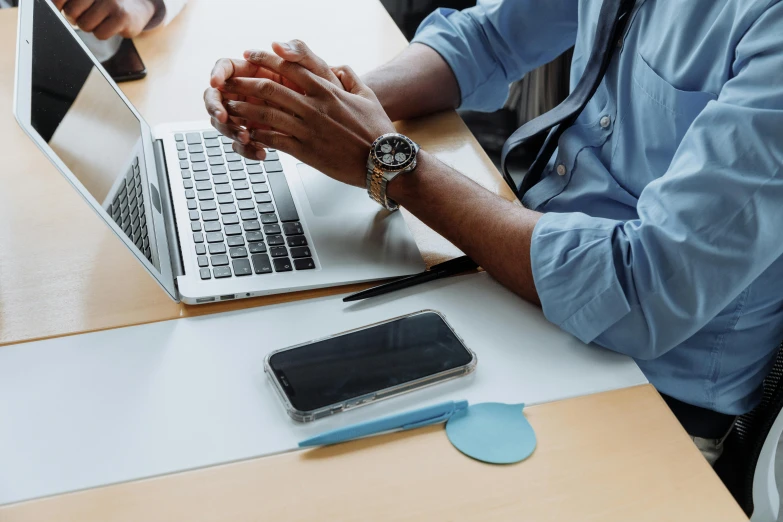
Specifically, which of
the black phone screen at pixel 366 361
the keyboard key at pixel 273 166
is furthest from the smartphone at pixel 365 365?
the keyboard key at pixel 273 166

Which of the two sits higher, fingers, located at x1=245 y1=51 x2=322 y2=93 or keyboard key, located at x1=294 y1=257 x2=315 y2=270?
fingers, located at x1=245 y1=51 x2=322 y2=93

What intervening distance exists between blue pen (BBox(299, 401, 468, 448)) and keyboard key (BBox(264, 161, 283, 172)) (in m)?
0.43

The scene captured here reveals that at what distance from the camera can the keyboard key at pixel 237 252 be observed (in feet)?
2.72

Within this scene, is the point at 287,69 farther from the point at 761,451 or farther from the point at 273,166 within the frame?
the point at 761,451

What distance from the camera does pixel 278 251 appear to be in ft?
2.76

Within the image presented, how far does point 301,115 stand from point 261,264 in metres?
0.19

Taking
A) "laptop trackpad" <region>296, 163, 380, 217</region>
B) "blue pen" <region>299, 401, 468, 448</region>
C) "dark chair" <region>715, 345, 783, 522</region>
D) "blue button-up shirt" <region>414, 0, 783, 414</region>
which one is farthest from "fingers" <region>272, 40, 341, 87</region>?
"dark chair" <region>715, 345, 783, 522</region>

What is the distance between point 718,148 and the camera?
703 millimetres

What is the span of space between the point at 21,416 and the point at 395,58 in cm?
73

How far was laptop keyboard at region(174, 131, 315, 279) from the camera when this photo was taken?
83 cm

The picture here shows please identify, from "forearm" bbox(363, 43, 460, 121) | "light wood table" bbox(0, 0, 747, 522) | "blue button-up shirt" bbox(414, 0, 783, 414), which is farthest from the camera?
"forearm" bbox(363, 43, 460, 121)

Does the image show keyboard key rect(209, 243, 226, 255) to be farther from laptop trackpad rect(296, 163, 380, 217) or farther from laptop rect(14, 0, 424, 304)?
laptop trackpad rect(296, 163, 380, 217)

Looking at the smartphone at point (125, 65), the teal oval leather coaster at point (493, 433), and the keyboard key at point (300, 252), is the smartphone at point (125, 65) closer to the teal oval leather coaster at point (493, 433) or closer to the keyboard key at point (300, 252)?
the keyboard key at point (300, 252)

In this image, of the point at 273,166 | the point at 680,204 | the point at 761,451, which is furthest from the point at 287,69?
the point at 761,451
